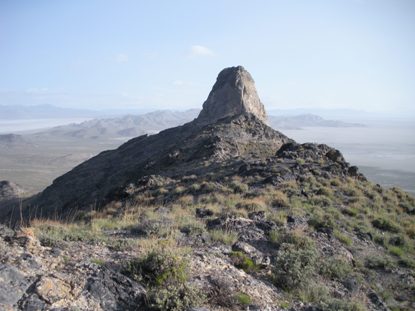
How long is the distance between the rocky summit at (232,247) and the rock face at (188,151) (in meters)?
3.13

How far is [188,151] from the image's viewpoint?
88.4ft

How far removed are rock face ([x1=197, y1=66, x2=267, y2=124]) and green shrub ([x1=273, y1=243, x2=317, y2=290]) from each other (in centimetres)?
3179

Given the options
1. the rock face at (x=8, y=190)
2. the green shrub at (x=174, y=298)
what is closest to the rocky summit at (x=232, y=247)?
the green shrub at (x=174, y=298)

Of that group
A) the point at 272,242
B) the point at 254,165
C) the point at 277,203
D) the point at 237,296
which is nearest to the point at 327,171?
the point at 254,165

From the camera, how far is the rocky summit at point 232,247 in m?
5.88

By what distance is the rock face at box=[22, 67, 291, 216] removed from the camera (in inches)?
962

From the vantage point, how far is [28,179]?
95.4 meters

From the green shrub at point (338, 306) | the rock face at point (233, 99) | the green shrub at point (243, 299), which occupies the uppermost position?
the rock face at point (233, 99)

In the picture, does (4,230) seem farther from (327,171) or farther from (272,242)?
(327,171)

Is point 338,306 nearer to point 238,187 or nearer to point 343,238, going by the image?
point 343,238

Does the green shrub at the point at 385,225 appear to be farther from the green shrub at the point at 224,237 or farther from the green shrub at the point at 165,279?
the green shrub at the point at 165,279

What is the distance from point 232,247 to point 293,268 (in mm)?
1526

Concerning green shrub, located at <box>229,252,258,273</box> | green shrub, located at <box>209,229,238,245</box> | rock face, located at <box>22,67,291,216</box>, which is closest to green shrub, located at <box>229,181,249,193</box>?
rock face, located at <box>22,67,291,216</box>

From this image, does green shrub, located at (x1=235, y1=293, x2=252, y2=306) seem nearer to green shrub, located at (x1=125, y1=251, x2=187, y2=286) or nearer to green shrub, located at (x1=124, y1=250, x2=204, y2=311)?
green shrub, located at (x1=124, y1=250, x2=204, y2=311)
